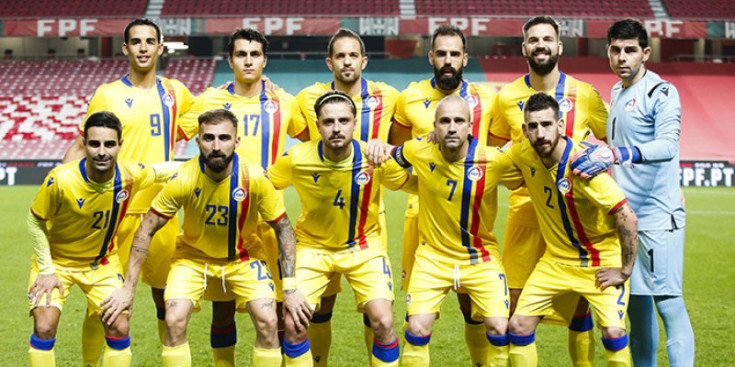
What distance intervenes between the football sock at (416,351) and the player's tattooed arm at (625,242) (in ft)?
3.43

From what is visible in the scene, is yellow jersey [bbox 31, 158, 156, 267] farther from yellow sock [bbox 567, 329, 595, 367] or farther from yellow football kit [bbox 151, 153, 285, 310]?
yellow sock [bbox 567, 329, 595, 367]

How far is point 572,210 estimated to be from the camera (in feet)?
13.4

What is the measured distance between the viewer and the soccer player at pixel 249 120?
468 cm

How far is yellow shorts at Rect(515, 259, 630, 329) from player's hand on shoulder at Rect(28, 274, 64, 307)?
2600 mm

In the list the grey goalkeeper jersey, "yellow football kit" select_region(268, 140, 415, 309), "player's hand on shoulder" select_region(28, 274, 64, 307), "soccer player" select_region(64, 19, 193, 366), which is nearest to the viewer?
"player's hand on shoulder" select_region(28, 274, 64, 307)

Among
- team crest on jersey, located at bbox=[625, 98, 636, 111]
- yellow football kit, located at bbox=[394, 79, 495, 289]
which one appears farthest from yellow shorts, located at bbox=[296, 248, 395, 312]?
team crest on jersey, located at bbox=[625, 98, 636, 111]

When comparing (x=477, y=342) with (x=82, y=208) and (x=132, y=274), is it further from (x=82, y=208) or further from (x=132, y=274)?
(x=82, y=208)

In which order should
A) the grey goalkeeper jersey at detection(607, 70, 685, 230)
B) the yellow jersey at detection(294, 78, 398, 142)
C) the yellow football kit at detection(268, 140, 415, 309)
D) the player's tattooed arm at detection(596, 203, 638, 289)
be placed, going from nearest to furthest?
the player's tattooed arm at detection(596, 203, 638, 289)
the grey goalkeeper jersey at detection(607, 70, 685, 230)
the yellow football kit at detection(268, 140, 415, 309)
the yellow jersey at detection(294, 78, 398, 142)

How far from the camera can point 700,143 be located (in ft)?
74.7

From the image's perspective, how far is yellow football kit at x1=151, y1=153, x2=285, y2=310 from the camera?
4180 mm

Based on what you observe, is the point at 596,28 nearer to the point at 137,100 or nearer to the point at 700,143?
the point at 700,143

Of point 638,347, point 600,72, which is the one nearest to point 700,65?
point 600,72

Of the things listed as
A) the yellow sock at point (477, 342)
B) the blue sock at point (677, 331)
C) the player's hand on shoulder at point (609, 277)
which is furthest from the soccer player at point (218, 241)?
the blue sock at point (677, 331)

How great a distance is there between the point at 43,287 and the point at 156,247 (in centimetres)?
84
